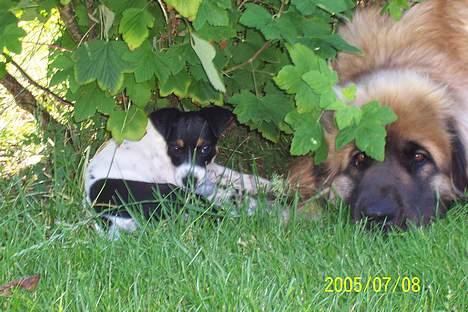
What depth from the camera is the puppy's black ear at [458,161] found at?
3.77 m

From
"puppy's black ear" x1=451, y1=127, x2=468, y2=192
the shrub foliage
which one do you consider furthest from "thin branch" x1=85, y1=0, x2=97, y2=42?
"puppy's black ear" x1=451, y1=127, x2=468, y2=192

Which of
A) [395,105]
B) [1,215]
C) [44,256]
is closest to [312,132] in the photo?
[395,105]

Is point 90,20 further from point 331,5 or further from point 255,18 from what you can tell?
point 331,5

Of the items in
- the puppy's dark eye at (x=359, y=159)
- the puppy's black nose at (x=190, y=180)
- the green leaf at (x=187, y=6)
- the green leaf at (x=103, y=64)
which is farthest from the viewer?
the puppy's black nose at (x=190, y=180)

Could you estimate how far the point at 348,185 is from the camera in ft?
12.5

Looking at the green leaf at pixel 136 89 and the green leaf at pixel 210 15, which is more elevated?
the green leaf at pixel 210 15

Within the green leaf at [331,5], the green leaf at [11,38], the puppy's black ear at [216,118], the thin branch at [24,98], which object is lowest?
the thin branch at [24,98]

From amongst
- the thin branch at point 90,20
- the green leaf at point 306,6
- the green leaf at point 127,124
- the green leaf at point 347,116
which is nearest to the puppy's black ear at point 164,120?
the green leaf at point 127,124

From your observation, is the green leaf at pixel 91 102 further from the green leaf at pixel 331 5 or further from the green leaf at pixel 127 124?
the green leaf at pixel 331 5

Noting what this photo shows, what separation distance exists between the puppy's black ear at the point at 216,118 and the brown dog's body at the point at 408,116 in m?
0.42

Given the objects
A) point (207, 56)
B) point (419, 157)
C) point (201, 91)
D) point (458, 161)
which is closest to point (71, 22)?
point (201, 91)

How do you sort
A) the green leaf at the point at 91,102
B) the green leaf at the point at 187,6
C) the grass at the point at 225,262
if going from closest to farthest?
the grass at the point at 225,262
the green leaf at the point at 187,6
the green leaf at the point at 91,102

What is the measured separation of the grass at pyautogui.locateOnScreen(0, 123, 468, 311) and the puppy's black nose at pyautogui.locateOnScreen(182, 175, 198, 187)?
31cm
